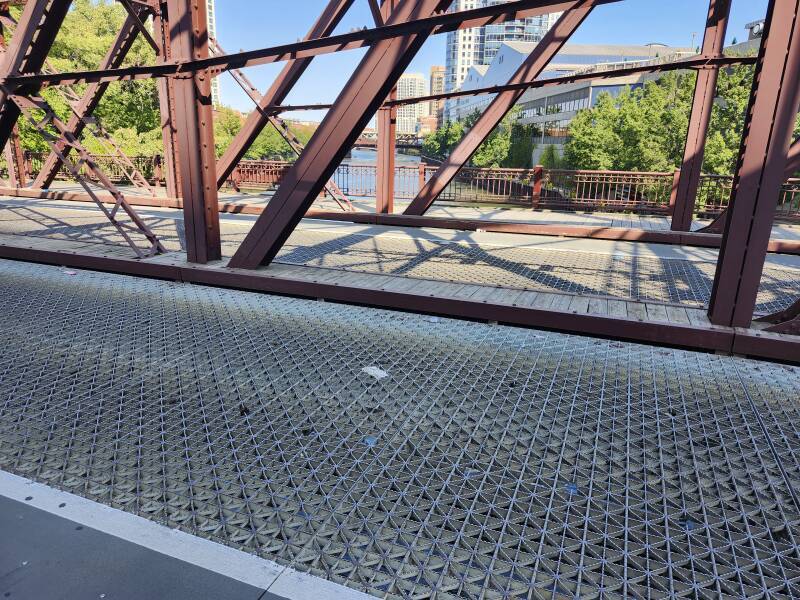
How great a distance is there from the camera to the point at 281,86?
35.4ft

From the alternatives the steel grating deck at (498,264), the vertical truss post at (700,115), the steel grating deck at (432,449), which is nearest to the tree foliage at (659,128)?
the vertical truss post at (700,115)

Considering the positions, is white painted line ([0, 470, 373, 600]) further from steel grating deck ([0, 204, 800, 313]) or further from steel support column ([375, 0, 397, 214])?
steel support column ([375, 0, 397, 214])

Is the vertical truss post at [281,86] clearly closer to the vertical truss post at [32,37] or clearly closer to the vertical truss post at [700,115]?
the vertical truss post at [32,37]

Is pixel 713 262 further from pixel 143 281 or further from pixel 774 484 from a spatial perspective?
pixel 143 281

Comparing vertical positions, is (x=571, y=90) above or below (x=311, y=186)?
above

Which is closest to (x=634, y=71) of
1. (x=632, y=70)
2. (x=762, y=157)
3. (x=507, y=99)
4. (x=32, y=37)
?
(x=632, y=70)

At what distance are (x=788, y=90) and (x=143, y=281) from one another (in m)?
6.32

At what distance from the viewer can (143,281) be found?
247 inches

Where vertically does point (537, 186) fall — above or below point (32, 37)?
below

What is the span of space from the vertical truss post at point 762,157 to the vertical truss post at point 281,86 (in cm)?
653

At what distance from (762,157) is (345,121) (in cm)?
347

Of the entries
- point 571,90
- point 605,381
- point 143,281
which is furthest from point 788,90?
point 571,90

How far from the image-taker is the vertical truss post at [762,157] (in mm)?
3775

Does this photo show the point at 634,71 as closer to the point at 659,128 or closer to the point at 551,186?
the point at 551,186
